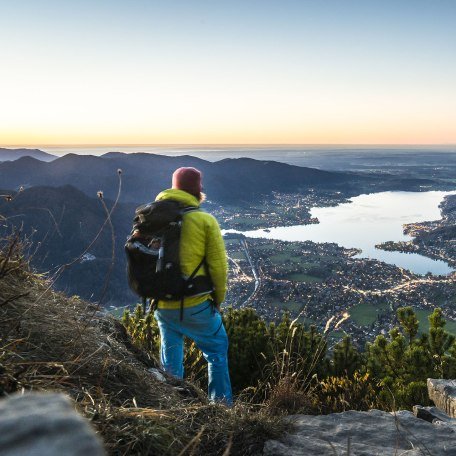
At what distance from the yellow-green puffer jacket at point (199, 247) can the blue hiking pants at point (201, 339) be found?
0.32 ft

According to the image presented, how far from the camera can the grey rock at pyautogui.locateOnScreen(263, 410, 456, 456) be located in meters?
2.18

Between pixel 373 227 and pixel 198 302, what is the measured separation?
120012 millimetres

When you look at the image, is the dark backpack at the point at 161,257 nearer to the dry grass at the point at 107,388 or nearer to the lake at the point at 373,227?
the dry grass at the point at 107,388

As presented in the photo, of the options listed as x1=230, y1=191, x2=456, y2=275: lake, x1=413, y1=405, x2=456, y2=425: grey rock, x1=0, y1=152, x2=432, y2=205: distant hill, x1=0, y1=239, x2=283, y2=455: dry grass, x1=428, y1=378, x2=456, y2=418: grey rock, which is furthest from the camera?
x1=0, y1=152, x2=432, y2=205: distant hill

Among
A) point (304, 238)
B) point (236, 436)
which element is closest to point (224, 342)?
point (236, 436)

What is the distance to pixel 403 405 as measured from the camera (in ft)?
13.9

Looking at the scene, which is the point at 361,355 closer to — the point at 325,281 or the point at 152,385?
the point at 152,385

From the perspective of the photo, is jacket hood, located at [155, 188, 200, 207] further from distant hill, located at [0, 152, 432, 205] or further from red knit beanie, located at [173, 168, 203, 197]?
distant hill, located at [0, 152, 432, 205]

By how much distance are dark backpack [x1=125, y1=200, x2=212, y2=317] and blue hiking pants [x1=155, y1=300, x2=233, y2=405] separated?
0.62 feet

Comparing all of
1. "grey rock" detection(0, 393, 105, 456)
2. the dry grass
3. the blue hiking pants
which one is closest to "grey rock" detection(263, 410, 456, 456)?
the dry grass

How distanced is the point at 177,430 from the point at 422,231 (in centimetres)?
10916

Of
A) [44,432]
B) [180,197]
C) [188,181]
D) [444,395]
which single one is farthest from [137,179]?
[44,432]

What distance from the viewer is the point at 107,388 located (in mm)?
2400

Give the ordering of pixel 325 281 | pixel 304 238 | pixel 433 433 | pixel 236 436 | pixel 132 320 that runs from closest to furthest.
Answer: pixel 236 436 → pixel 433 433 → pixel 132 320 → pixel 325 281 → pixel 304 238
